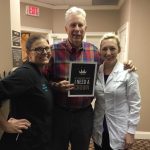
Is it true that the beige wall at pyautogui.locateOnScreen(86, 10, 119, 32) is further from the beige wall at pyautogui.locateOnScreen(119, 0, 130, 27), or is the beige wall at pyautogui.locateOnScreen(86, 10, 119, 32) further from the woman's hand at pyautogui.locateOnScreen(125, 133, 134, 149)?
the woman's hand at pyautogui.locateOnScreen(125, 133, 134, 149)

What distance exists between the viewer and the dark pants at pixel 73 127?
6.04 feet

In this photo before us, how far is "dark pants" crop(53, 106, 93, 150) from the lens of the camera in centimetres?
184

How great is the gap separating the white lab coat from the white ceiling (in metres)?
3.43

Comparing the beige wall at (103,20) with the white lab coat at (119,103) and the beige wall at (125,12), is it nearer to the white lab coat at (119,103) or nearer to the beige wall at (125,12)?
the beige wall at (125,12)

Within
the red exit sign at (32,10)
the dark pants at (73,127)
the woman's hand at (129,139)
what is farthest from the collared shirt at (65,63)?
the red exit sign at (32,10)

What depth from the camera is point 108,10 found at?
215 inches

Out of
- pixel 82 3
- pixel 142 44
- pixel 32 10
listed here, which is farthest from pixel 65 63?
pixel 82 3

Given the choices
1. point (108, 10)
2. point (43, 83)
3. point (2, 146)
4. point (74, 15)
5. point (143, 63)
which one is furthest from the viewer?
point (108, 10)

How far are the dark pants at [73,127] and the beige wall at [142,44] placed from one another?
2206mm

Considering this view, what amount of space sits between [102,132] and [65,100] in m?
0.38

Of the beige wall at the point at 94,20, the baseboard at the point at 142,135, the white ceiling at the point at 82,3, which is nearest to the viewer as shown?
the baseboard at the point at 142,135

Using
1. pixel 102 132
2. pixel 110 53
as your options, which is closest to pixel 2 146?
pixel 102 132

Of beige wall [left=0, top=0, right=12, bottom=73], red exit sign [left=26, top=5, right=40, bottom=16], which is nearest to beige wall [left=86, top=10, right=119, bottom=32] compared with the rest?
red exit sign [left=26, top=5, right=40, bottom=16]

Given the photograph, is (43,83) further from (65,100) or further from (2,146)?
(2,146)
